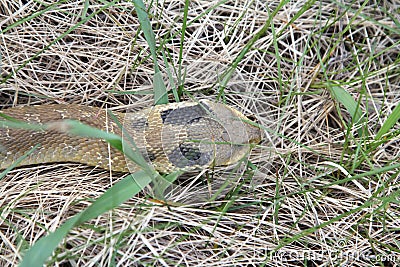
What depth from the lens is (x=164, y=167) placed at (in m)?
3.18

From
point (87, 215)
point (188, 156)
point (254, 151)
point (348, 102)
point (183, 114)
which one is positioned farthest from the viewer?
point (348, 102)

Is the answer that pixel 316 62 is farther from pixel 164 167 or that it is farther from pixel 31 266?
pixel 31 266

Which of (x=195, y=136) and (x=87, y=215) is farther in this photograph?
(x=195, y=136)

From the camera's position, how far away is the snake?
316 cm

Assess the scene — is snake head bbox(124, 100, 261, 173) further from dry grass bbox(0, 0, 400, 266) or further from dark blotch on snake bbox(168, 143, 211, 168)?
dry grass bbox(0, 0, 400, 266)

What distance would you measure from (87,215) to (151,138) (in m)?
1.05

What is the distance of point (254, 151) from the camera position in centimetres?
338

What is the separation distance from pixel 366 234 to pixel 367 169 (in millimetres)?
598

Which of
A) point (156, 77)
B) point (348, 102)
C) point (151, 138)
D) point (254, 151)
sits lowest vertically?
point (254, 151)

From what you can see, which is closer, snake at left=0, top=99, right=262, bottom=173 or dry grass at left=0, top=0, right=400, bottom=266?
dry grass at left=0, top=0, right=400, bottom=266

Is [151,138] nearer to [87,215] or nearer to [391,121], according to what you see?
[87,215]

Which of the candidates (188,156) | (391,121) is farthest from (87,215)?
(391,121)

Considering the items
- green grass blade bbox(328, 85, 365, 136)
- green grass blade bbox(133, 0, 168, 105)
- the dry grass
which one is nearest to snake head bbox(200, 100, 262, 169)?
the dry grass

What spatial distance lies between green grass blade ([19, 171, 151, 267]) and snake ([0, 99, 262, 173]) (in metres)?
0.36
